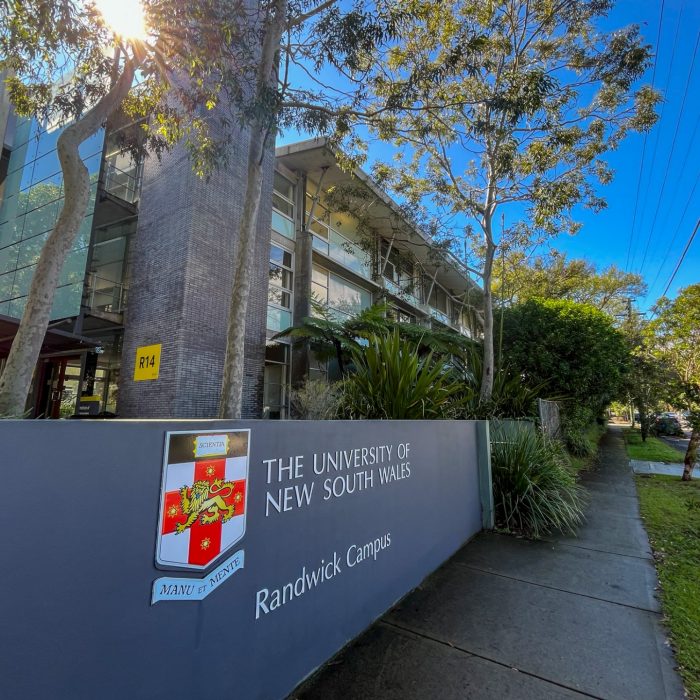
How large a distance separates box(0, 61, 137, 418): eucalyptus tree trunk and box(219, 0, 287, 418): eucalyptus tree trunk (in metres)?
1.76

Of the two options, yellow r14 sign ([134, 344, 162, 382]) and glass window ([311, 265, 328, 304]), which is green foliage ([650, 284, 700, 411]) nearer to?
glass window ([311, 265, 328, 304])

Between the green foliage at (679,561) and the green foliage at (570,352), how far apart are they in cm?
377

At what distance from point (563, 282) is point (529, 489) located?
21.8 metres

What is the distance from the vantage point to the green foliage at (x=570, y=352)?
38.5ft

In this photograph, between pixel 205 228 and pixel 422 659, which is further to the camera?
pixel 205 228

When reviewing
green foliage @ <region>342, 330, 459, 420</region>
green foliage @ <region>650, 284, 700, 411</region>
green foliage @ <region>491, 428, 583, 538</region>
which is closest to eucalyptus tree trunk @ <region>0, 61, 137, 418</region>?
green foliage @ <region>342, 330, 459, 420</region>

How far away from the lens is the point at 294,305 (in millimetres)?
14086

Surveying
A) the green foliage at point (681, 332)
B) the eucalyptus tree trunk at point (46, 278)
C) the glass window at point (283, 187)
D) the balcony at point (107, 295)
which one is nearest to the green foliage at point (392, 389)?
the eucalyptus tree trunk at point (46, 278)

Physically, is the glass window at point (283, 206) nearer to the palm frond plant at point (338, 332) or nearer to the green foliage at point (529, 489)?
the palm frond plant at point (338, 332)

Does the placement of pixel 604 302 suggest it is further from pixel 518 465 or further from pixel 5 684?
pixel 5 684

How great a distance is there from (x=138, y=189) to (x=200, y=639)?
1341 centimetres

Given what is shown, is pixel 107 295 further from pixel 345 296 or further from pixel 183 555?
pixel 183 555

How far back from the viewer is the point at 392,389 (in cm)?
545

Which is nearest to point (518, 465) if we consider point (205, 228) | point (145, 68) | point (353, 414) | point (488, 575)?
point (488, 575)
